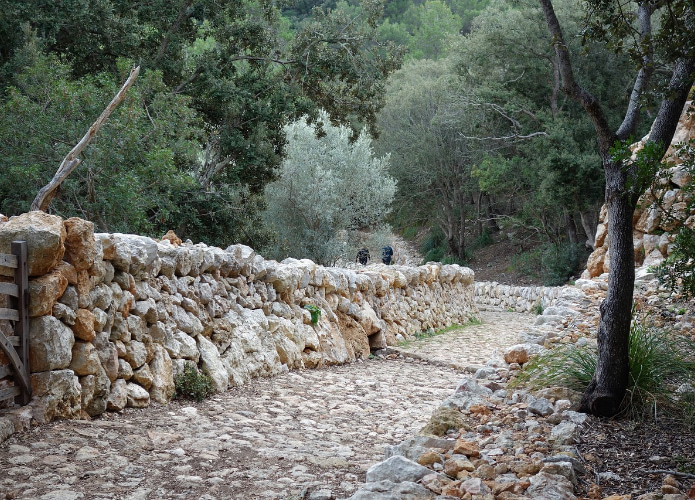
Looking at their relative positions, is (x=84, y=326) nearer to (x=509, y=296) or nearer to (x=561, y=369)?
(x=561, y=369)

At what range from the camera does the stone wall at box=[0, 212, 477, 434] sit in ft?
16.0

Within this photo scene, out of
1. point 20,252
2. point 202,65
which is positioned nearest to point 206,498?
point 20,252

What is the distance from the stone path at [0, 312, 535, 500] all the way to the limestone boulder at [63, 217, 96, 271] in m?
1.26

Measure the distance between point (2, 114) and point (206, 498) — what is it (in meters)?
9.37

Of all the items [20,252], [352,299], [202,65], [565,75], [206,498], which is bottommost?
[206,498]

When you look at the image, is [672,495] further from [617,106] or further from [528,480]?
[617,106]

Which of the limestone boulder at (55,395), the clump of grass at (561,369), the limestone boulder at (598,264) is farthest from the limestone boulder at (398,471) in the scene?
the limestone boulder at (598,264)

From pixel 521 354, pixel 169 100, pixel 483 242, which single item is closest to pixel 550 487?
pixel 521 354

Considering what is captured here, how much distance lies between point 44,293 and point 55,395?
2.51ft

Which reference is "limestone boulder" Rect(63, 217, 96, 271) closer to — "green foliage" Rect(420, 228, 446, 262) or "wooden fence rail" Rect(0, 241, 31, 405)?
"wooden fence rail" Rect(0, 241, 31, 405)

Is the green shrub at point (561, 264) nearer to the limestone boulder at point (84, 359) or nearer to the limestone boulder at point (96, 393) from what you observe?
the limestone boulder at point (96, 393)

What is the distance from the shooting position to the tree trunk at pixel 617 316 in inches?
185

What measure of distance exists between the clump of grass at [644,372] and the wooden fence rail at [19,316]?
4006 millimetres

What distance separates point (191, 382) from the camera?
6.32 meters
